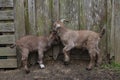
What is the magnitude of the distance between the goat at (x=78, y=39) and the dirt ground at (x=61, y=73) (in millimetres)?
268

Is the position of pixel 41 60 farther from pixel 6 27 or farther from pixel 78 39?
pixel 6 27

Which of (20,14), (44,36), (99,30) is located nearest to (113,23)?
(99,30)

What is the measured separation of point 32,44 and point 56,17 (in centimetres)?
71

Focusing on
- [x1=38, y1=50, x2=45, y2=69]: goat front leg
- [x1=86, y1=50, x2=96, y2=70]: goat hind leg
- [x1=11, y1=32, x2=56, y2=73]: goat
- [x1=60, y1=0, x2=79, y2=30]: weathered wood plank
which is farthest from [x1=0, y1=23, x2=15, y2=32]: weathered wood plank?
[x1=86, y1=50, x2=96, y2=70]: goat hind leg

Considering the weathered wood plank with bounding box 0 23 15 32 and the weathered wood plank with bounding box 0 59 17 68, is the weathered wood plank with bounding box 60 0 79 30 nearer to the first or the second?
the weathered wood plank with bounding box 0 23 15 32

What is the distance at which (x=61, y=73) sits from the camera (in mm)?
6242

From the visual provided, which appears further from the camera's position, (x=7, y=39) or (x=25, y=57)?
(x=7, y=39)

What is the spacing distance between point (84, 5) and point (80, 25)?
1.30ft

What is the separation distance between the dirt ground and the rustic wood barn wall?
0.45m

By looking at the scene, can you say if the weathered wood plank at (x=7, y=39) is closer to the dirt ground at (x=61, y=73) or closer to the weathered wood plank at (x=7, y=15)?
the weathered wood plank at (x=7, y=15)

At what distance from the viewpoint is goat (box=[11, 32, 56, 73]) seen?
6246 millimetres

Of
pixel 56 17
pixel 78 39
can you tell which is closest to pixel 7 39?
pixel 56 17

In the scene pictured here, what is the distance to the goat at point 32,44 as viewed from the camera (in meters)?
6.25

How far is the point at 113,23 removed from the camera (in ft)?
20.8
